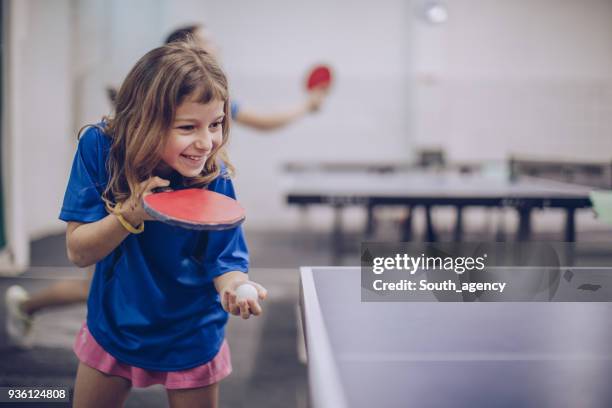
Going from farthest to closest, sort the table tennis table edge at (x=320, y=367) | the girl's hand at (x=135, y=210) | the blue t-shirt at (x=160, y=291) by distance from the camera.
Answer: the blue t-shirt at (x=160, y=291), the girl's hand at (x=135, y=210), the table tennis table edge at (x=320, y=367)

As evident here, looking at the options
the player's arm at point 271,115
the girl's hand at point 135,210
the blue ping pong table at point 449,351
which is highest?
the player's arm at point 271,115

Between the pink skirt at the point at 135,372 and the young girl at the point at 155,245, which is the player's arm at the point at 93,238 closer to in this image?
the young girl at the point at 155,245

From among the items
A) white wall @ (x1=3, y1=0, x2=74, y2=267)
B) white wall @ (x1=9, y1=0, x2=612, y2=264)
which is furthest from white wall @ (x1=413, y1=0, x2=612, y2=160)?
white wall @ (x1=3, y1=0, x2=74, y2=267)

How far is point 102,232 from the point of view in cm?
77

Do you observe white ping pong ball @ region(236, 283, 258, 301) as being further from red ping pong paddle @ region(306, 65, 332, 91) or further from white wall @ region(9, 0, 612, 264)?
white wall @ region(9, 0, 612, 264)

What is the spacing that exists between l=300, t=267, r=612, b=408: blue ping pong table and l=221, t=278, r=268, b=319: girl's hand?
0.21 ft

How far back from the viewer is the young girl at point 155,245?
75 cm

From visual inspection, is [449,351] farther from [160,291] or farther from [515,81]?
[515,81]

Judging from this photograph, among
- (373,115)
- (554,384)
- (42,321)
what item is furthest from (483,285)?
(373,115)

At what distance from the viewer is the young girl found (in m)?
0.75

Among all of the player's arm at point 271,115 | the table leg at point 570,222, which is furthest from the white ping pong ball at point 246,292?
the table leg at point 570,222

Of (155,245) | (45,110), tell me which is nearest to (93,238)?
(155,245)

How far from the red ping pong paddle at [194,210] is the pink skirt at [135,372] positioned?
409mm

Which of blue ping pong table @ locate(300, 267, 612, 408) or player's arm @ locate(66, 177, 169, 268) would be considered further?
player's arm @ locate(66, 177, 169, 268)
